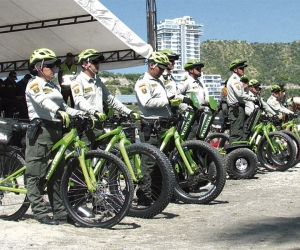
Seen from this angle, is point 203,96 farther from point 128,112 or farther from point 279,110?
point 279,110

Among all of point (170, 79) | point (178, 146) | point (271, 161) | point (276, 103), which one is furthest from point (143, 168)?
point (276, 103)

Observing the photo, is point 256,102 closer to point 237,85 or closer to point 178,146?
point 237,85

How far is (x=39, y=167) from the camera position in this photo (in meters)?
6.55

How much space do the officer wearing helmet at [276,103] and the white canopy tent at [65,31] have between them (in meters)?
2.96

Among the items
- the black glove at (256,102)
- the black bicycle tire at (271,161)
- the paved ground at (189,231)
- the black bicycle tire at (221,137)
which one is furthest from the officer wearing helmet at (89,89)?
the black bicycle tire at (221,137)

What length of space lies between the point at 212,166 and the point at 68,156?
1915mm

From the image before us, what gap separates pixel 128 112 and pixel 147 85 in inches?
24.2

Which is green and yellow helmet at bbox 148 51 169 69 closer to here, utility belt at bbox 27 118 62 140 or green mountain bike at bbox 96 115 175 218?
green mountain bike at bbox 96 115 175 218

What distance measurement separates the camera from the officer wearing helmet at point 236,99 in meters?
11.2

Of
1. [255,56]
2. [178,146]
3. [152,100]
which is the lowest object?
[178,146]

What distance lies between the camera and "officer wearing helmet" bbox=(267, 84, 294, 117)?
13792mm

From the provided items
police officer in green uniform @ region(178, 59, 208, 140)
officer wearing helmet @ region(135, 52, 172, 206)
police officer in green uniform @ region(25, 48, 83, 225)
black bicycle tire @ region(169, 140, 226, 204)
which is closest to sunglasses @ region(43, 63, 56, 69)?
police officer in green uniform @ region(25, 48, 83, 225)

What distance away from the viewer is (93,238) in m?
5.77

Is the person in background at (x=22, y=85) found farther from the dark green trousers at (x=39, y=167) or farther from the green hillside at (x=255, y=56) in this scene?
the green hillside at (x=255, y=56)
